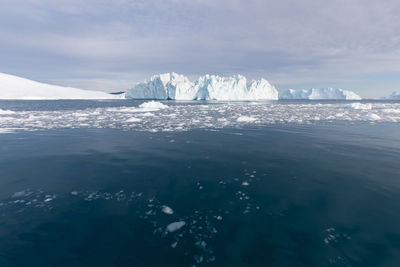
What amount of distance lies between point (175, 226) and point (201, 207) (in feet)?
3.10

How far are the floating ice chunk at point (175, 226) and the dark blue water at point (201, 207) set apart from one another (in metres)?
0.09

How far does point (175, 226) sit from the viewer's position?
4551 mm

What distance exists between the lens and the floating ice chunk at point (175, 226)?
4.44m

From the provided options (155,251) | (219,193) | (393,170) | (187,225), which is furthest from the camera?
(393,170)

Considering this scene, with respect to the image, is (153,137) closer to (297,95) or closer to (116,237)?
(116,237)

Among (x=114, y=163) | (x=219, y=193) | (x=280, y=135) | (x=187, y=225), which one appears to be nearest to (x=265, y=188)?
→ (x=219, y=193)

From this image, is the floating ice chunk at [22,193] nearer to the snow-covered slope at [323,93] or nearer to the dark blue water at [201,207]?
the dark blue water at [201,207]

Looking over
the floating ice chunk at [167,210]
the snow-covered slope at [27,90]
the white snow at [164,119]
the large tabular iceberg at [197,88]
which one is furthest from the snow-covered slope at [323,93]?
the floating ice chunk at [167,210]

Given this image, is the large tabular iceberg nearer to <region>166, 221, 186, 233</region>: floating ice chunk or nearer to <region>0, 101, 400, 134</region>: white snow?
<region>0, 101, 400, 134</region>: white snow

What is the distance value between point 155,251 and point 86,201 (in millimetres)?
2864

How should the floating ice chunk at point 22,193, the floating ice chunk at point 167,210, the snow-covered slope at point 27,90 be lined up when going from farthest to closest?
the snow-covered slope at point 27,90
the floating ice chunk at point 22,193
the floating ice chunk at point 167,210

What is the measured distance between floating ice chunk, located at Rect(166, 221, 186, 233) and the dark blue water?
9 centimetres

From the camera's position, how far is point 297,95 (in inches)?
6363

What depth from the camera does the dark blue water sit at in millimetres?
3741
